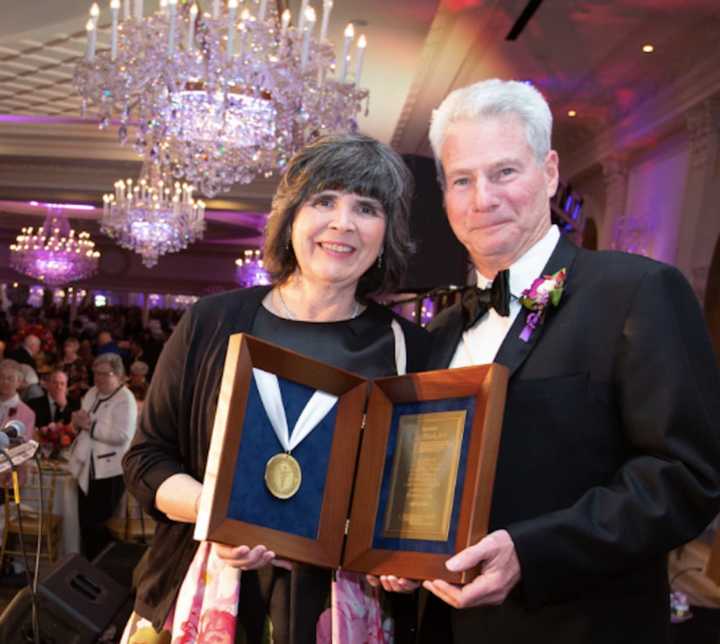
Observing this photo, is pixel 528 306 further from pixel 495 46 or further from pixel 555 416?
pixel 495 46

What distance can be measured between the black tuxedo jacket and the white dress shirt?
0.25 feet

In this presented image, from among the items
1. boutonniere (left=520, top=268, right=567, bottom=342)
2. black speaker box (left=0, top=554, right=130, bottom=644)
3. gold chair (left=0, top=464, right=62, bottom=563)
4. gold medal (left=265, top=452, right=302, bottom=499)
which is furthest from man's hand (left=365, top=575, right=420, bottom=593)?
gold chair (left=0, top=464, right=62, bottom=563)

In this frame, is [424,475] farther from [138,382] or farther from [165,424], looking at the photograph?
[138,382]

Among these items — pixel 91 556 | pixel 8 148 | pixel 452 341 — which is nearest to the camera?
pixel 452 341

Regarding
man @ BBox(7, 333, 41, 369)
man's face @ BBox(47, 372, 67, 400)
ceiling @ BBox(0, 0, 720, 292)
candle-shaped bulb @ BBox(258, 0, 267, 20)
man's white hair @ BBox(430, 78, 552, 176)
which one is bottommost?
man's face @ BBox(47, 372, 67, 400)

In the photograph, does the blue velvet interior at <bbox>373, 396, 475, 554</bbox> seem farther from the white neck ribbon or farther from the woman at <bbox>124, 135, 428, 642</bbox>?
the woman at <bbox>124, 135, 428, 642</bbox>

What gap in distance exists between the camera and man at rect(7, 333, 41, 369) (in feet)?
31.2

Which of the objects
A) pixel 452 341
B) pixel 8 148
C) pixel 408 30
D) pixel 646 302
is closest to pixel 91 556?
pixel 408 30

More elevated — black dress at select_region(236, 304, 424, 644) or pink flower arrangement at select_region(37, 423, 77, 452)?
black dress at select_region(236, 304, 424, 644)

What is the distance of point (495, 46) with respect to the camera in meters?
7.33

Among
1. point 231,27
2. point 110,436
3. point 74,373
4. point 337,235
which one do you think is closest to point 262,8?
point 231,27

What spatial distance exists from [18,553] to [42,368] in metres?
4.49

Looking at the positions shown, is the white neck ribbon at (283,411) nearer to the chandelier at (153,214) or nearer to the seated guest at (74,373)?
the seated guest at (74,373)

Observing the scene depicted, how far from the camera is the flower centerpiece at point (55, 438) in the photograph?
6879 mm
